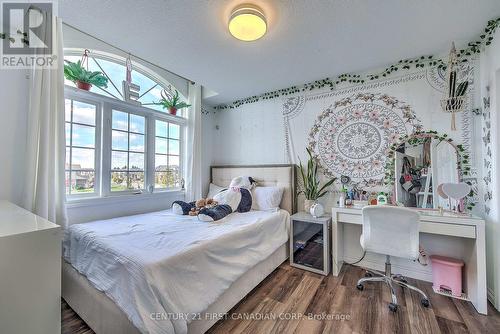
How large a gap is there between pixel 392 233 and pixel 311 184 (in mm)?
1096

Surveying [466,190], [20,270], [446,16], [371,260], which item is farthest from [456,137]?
[20,270]

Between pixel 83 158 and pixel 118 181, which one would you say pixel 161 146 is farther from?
pixel 83 158

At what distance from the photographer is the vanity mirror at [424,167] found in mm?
→ 2150

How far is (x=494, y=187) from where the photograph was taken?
1800 mm

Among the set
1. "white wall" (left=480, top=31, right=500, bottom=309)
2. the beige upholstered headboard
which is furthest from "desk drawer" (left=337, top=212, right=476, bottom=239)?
the beige upholstered headboard

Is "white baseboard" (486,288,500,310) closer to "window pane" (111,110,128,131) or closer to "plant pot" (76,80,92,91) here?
"window pane" (111,110,128,131)

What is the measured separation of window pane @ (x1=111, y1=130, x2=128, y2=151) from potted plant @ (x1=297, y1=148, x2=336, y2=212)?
7.82ft

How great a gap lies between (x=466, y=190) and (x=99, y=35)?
151 inches

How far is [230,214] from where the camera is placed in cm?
256

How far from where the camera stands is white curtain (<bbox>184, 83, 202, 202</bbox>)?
124 inches

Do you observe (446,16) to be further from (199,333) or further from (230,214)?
(199,333)

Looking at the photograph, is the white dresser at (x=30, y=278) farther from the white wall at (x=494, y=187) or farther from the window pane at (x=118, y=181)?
the white wall at (x=494, y=187)

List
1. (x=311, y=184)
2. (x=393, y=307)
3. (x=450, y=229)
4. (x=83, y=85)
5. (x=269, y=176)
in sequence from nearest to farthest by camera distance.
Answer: (x=393, y=307) < (x=450, y=229) < (x=83, y=85) < (x=311, y=184) < (x=269, y=176)

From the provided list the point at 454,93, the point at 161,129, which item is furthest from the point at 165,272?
the point at 454,93
